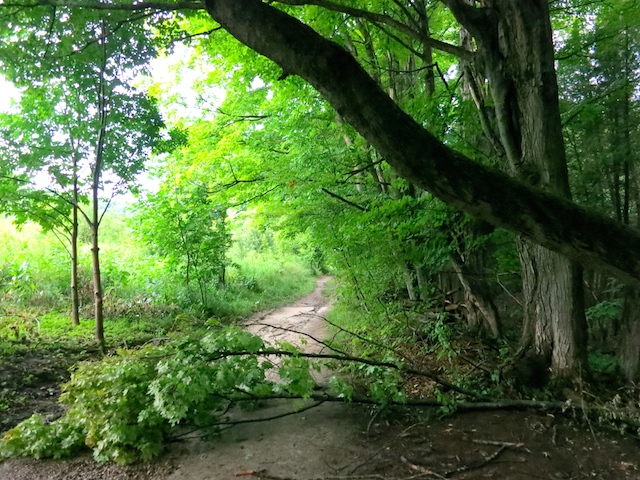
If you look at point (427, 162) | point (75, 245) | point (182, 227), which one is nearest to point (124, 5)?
point (427, 162)

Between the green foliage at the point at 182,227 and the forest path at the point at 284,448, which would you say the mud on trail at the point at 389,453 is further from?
the green foliage at the point at 182,227

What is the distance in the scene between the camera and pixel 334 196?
659 centimetres

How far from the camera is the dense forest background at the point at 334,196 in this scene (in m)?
4.04

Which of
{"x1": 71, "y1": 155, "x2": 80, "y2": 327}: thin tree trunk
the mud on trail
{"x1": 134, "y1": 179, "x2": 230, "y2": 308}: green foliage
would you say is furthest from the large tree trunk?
{"x1": 134, "y1": 179, "x2": 230, "y2": 308}: green foliage

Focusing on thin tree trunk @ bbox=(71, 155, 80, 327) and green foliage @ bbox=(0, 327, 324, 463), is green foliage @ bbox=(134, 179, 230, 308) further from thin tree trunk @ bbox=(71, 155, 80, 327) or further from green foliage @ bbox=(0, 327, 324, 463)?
green foliage @ bbox=(0, 327, 324, 463)

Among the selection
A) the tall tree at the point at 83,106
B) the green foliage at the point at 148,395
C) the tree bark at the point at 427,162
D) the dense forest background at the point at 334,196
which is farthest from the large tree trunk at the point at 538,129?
the tall tree at the point at 83,106

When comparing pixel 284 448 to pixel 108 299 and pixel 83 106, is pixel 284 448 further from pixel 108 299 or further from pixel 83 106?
pixel 108 299

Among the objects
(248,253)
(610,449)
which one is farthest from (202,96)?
(248,253)

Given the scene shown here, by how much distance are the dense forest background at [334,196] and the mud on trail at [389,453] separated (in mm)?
228

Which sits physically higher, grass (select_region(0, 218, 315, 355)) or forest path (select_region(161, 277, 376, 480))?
grass (select_region(0, 218, 315, 355))

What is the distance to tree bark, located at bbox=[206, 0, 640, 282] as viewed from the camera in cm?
332

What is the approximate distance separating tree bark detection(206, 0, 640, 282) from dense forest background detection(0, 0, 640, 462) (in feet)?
0.11

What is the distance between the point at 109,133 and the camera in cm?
672

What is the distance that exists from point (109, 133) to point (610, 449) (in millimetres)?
7552
